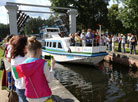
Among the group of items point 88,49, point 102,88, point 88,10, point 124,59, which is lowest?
point 102,88

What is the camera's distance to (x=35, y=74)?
7.60 ft

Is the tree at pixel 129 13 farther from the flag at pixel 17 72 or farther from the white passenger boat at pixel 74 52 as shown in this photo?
the flag at pixel 17 72

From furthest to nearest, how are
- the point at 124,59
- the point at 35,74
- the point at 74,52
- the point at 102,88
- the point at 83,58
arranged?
the point at 124,59
the point at 74,52
the point at 83,58
the point at 102,88
the point at 35,74

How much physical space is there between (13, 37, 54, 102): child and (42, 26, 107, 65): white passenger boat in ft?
33.5

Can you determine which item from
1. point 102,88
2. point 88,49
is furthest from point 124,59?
point 102,88

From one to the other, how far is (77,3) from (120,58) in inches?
832

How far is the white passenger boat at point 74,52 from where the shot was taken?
12.6 metres

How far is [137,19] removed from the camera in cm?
2056

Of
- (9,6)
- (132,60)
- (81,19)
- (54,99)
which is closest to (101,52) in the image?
(132,60)

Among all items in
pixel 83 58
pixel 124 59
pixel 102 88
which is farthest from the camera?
pixel 124 59

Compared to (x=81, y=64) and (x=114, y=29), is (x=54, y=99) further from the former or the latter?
(x=114, y=29)

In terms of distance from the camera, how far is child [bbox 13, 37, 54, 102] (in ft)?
7.43

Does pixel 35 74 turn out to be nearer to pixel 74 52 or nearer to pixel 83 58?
pixel 83 58

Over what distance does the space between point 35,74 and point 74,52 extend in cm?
1109
